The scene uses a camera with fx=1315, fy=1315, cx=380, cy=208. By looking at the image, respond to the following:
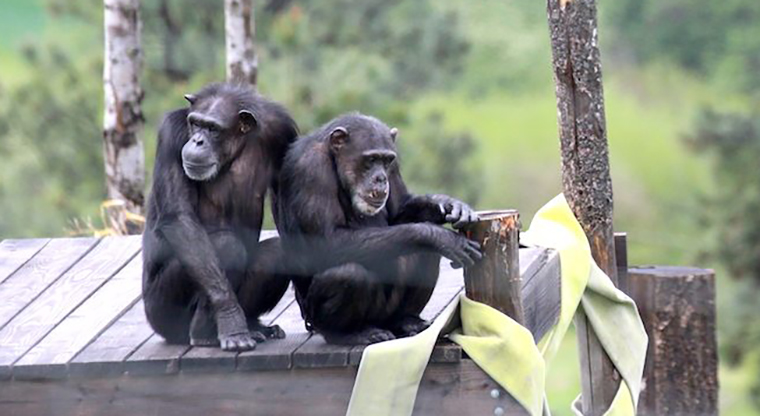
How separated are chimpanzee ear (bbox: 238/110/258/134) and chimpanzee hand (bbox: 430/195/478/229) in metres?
0.79

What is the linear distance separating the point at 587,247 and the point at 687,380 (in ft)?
5.33

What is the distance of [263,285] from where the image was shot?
4930 millimetres

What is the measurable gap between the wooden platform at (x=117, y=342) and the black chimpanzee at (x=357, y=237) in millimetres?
172

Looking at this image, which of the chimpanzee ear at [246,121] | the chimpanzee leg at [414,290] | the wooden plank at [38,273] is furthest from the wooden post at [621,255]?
the wooden plank at [38,273]

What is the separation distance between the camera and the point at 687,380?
684cm

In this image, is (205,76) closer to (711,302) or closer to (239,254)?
(711,302)

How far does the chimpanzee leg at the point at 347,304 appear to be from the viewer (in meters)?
4.69

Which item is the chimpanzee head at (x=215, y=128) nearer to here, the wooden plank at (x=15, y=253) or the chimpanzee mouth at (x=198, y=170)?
the chimpanzee mouth at (x=198, y=170)

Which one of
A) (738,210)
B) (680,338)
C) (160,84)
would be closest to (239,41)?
(160,84)

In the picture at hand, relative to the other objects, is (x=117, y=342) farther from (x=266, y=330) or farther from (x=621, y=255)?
(x=621, y=255)

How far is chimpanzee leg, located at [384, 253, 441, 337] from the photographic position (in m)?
4.76

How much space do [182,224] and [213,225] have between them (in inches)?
8.3

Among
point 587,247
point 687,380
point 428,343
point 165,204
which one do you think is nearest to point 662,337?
point 687,380

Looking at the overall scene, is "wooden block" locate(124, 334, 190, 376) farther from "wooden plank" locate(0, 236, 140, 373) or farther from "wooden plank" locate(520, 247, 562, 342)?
"wooden plank" locate(520, 247, 562, 342)
